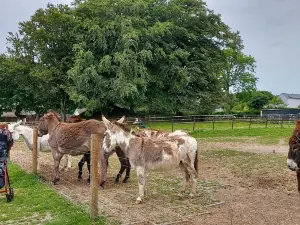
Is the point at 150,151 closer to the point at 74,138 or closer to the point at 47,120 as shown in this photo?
the point at 74,138

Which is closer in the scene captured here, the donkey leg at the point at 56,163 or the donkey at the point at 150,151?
the donkey at the point at 150,151

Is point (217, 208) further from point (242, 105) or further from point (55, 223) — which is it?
point (242, 105)

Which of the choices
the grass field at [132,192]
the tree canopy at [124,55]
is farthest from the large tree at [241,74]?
the grass field at [132,192]

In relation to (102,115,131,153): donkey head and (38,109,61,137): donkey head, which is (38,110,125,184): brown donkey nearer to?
(38,109,61,137): donkey head

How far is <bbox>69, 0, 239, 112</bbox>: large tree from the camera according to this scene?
28.3 meters

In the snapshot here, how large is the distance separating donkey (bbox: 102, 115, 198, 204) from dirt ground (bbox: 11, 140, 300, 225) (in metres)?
0.51

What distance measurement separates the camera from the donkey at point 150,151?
7137 millimetres

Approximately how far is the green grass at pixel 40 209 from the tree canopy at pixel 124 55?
19.1 meters

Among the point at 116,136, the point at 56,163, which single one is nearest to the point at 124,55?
the point at 56,163

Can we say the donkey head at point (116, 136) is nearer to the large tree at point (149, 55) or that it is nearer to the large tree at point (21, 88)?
the large tree at point (149, 55)

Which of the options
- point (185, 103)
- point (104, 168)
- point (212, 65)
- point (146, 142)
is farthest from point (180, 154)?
point (212, 65)

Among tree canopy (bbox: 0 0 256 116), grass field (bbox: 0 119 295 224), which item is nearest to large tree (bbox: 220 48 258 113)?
tree canopy (bbox: 0 0 256 116)

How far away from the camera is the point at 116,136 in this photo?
7.64 metres

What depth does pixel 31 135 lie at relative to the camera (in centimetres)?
1129
